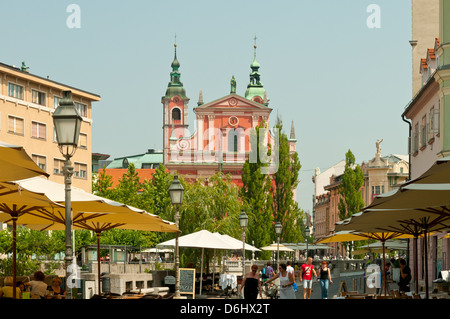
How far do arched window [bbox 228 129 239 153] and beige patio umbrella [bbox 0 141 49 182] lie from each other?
327ft

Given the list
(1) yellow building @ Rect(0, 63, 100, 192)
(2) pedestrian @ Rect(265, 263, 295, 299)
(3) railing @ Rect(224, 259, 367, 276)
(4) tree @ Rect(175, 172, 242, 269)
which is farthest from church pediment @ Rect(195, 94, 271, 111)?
(2) pedestrian @ Rect(265, 263, 295, 299)

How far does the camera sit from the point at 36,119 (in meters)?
72.5

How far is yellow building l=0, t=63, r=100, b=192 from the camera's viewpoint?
68688mm

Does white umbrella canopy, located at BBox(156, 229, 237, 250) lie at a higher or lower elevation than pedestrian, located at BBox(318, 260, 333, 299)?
higher

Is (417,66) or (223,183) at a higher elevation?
(417,66)

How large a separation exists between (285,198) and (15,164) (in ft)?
224

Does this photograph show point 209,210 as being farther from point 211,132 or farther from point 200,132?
point 200,132

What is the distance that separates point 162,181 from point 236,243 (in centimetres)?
6255

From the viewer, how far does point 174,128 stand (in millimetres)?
123438

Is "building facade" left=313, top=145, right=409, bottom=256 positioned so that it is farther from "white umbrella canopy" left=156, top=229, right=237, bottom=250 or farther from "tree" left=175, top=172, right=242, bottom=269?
"white umbrella canopy" left=156, top=229, right=237, bottom=250

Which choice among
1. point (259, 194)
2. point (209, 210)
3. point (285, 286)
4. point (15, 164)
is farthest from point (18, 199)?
point (259, 194)

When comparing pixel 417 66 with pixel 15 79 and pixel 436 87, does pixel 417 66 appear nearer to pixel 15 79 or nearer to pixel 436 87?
pixel 436 87

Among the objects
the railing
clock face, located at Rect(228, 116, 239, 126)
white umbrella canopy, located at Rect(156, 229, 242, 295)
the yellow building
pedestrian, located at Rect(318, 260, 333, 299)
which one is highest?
clock face, located at Rect(228, 116, 239, 126)
